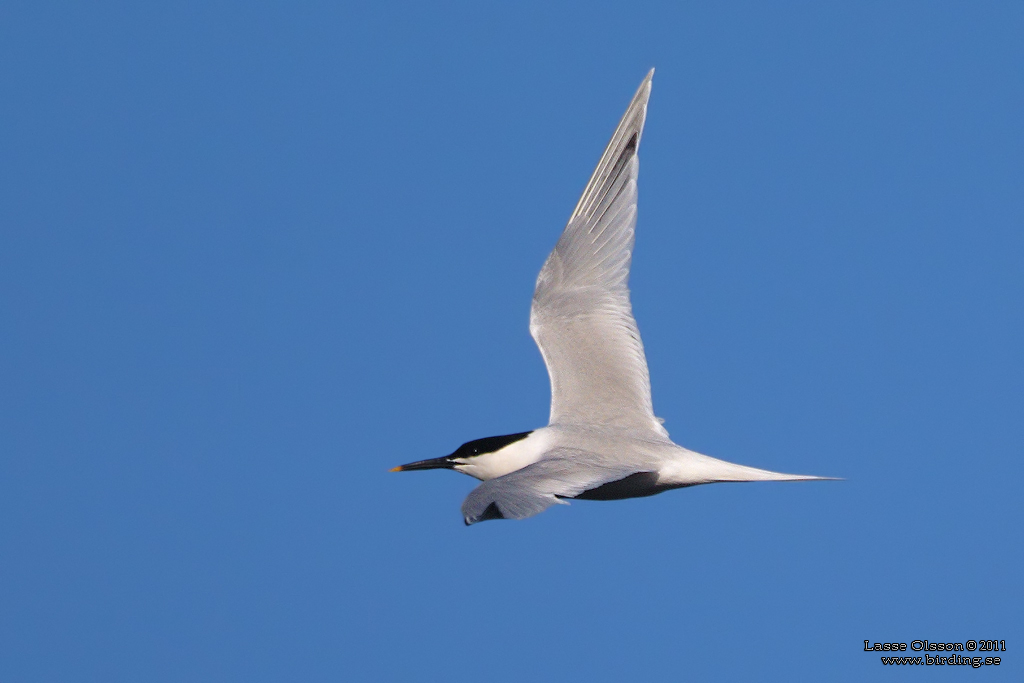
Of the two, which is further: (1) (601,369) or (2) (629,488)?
(1) (601,369)

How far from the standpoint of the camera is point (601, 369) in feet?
23.3

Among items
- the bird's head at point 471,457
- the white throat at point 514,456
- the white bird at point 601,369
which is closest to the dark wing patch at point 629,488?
the white bird at point 601,369

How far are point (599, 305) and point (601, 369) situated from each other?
1.55 feet

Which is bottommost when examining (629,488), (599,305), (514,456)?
(629,488)

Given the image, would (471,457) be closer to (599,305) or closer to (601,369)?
(601,369)

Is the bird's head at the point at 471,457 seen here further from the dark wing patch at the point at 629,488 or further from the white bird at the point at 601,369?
the dark wing patch at the point at 629,488

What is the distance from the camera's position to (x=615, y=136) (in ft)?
24.3

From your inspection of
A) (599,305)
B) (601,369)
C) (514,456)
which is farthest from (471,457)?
(599,305)

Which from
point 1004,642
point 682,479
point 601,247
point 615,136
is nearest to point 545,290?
point 601,247

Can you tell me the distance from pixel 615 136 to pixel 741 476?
2599mm

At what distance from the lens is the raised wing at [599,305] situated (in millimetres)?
7023

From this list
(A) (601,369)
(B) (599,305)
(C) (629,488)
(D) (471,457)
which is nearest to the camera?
(C) (629,488)

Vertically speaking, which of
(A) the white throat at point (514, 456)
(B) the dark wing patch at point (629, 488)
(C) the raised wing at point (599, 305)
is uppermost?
(C) the raised wing at point (599, 305)

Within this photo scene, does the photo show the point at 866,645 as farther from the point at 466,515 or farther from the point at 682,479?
the point at 466,515
